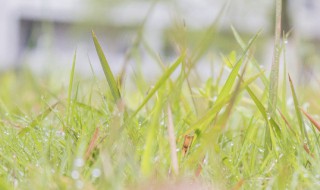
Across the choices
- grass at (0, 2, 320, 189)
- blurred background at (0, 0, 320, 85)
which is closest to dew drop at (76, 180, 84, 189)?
grass at (0, 2, 320, 189)

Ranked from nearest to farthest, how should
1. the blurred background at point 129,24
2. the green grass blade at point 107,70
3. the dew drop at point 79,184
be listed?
the dew drop at point 79,184
the green grass blade at point 107,70
the blurred background at point 129,24

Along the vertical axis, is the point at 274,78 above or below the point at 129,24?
above

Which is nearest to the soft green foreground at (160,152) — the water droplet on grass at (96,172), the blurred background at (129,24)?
the water droplet on grass at (96,172)

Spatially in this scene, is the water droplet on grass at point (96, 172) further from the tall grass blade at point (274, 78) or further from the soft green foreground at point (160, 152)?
the tall grass blade at point (274, 78)

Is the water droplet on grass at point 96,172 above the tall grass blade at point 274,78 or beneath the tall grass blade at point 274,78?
beneath

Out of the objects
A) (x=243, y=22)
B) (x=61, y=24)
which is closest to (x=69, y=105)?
(x=243, y=22)

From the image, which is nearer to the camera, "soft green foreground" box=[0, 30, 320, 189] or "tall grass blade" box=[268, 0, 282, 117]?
"soft green foreground" box=[0, 30, 320, 189]

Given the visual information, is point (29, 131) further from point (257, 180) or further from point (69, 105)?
point (257, 180)

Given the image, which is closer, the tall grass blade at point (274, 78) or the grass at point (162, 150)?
the grass at point (162, 150)

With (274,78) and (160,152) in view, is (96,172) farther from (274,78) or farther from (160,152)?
(274,78)

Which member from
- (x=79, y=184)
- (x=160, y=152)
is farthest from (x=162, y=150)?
(x=79, y=184)

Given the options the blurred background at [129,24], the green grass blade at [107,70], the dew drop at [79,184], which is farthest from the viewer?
the blurred background at [129,24]

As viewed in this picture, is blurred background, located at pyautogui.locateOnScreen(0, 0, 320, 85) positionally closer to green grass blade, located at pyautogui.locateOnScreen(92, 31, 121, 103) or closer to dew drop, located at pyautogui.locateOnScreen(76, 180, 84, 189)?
green grass blade, located at pyautogui.locateOnScreen(92, 31, 121, 103)
